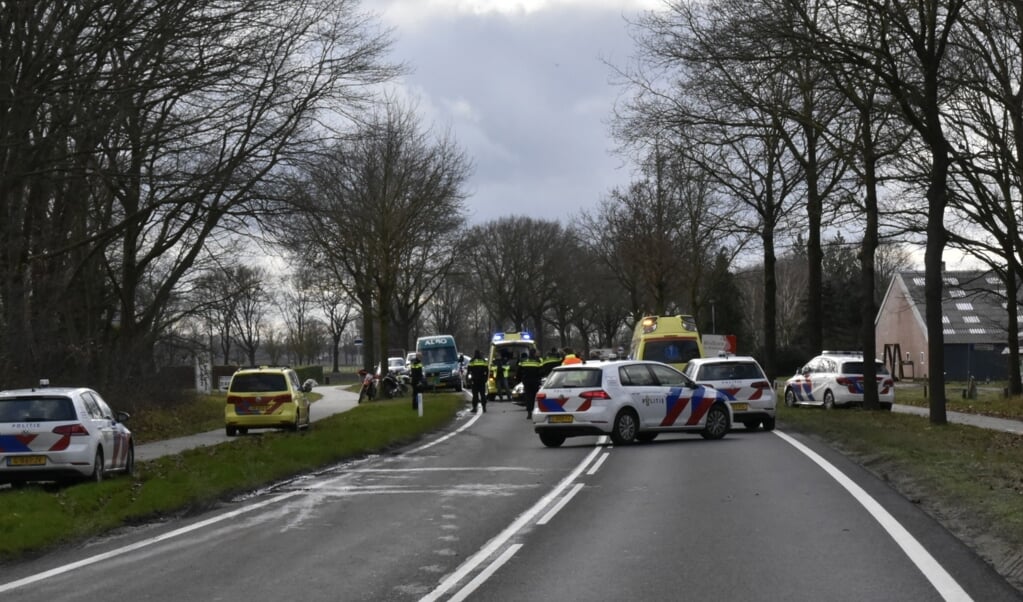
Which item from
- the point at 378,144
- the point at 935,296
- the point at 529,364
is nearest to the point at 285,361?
the point at 378,144

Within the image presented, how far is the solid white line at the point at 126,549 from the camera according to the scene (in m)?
10.5

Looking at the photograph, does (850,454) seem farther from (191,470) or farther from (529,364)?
(529,364)

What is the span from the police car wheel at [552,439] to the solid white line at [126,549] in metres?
8.95

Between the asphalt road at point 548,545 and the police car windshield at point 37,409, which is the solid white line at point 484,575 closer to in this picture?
the asphalt road at point 548,545

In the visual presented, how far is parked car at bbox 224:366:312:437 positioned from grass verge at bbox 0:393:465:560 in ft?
10.3

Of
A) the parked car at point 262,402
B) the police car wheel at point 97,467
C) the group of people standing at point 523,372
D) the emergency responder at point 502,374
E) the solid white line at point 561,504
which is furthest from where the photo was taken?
the emergency responder at point 502,374

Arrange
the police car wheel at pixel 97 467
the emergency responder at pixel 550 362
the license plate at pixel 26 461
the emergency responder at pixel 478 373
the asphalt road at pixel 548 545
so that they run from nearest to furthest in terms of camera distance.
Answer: the asphalt road at pixel 548 545 < the license plate at pixel 26 461 < the police car wheel at pixel 97 467 < the emergency responder at pixel 478 373 < the emergency responder at pixel 550 362

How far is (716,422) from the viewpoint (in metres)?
26.2

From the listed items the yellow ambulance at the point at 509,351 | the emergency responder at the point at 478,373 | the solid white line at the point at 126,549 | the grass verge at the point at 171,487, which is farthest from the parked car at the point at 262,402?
the yellow ambulance at the point at 509,351

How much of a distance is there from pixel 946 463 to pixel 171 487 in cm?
994

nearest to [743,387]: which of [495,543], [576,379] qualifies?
[576,379]

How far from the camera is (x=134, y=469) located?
2138cm

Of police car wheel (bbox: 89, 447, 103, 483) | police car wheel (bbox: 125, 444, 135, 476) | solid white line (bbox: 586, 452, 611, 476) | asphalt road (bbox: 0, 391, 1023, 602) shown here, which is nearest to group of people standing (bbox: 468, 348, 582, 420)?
solid white line (bbox: 586, 452, 611, 476)

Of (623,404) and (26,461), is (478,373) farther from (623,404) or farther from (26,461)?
(26,461)
